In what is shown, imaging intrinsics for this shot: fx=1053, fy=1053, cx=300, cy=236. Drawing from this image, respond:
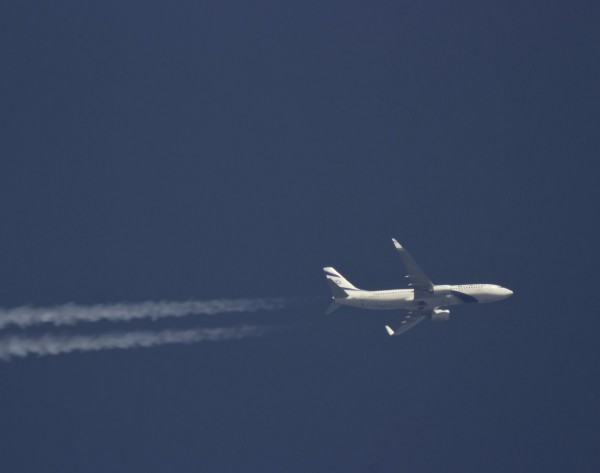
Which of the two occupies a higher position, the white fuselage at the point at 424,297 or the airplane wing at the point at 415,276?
the airplane wing at the point at 415,276

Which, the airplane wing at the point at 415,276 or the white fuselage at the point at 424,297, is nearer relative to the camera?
the airplane wing at the point at 415,276

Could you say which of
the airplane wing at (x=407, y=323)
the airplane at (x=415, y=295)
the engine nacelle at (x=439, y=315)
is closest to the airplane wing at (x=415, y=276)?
the airplane at (x=415, y=295)

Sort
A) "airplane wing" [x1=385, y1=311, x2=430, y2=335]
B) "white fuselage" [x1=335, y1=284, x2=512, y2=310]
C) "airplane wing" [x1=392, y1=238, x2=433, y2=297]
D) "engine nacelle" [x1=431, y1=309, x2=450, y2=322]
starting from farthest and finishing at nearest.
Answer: "airplane wing" [x1=385, y1=311, x2=430, y2=335], "engine nacelle" [x1=431, y1=309, x2=450, y2=322], "white fuselage" [x1=335, y1=284, x2=512, y2=310], "airplane wing" [x1=392, y1=238, x2=433, y2=297]

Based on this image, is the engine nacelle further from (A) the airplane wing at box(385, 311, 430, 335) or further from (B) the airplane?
(A) the airplane wing at box(385, 311, 430, 335)

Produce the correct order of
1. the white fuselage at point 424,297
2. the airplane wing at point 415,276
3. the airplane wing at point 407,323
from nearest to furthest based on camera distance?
1. the airplane wing at point 415,276
2. the white fuselage at point 424,297
3. the airplane wing at point 407,323

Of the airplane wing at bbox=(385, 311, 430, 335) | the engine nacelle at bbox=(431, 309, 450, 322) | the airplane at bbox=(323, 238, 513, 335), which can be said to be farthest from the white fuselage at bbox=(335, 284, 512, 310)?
the airplane wing at bbox=(385, 311, 430, 335)

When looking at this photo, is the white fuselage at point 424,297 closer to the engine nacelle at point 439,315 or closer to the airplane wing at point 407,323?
the engine nacelle at point 439,315

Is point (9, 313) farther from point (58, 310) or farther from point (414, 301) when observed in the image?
point (414, 301)

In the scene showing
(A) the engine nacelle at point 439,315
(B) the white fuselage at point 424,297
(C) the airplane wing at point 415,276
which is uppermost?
(C) the airplane wing at point 415,276

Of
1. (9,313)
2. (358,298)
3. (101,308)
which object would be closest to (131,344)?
(101,308)

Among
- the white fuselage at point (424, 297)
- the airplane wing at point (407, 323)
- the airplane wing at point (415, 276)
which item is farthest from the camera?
the airplane wing at point (407, 323)
